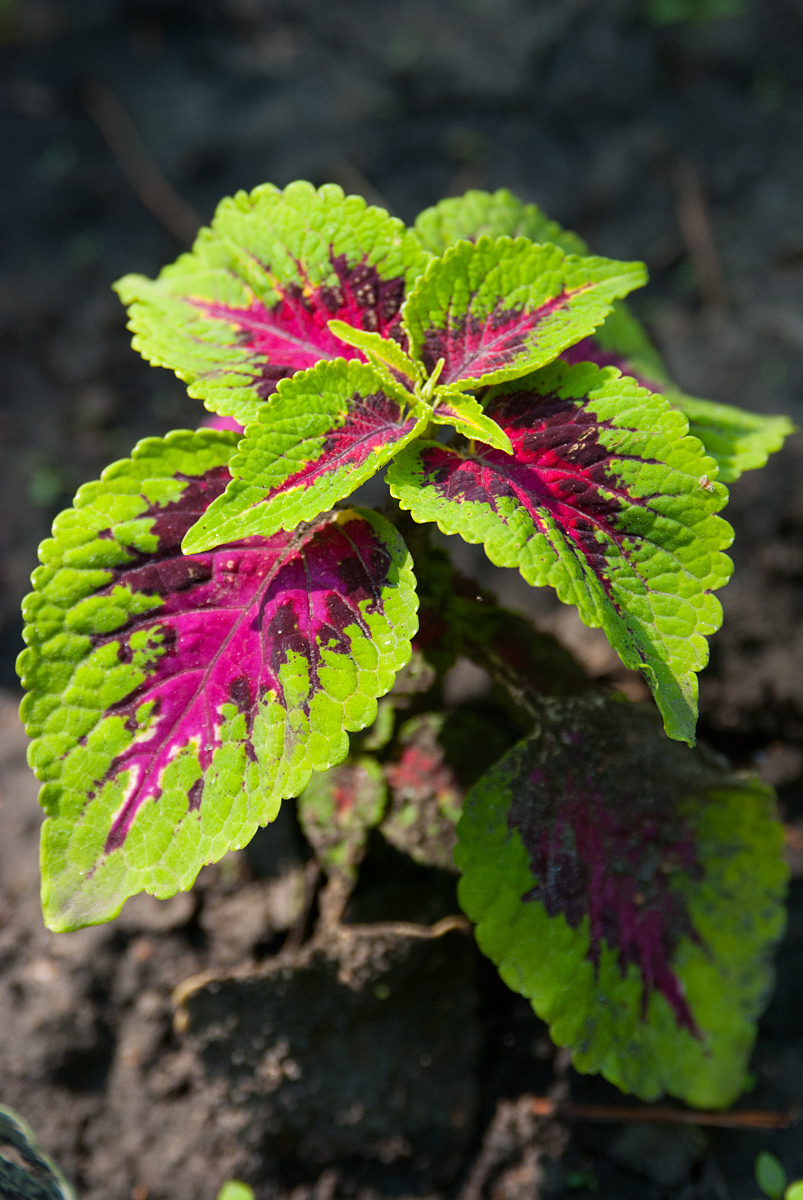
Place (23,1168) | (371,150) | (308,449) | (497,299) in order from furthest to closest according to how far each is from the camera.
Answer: (371,150), (23,1168), (497,299), (308,449)

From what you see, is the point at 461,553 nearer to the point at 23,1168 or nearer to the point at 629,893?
the point at 629,893

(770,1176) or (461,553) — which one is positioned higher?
(461,553)

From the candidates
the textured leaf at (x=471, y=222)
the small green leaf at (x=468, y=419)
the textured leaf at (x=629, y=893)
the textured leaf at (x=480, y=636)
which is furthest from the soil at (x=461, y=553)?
the textured leaf at (x=471, y=222)

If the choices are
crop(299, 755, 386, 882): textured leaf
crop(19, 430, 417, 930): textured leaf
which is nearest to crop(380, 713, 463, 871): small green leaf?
crop(299, 755, 386, 882): textured leaf

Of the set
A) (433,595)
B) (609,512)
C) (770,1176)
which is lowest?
(770,1176)

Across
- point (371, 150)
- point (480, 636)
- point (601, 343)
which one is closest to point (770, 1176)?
point (480, 636)

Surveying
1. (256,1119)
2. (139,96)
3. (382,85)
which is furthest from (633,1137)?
(139,96)
